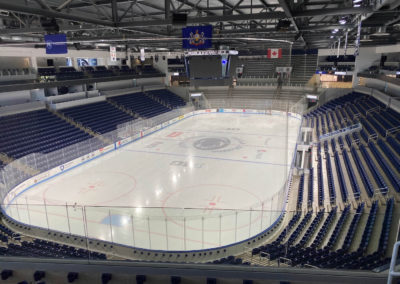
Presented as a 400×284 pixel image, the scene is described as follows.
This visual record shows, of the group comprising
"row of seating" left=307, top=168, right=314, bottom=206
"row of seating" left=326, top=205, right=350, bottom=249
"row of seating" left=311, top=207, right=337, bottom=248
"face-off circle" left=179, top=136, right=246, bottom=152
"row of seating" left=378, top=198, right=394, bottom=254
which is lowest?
"face-off circle" left=179, top=136, right=246, bottom=152

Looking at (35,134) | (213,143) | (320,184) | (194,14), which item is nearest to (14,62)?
(35,134)

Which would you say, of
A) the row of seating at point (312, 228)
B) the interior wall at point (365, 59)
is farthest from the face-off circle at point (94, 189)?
the interior wall at point (365, 59)

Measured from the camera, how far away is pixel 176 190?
1360 centimetres

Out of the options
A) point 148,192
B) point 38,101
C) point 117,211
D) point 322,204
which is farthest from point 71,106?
point 322,204

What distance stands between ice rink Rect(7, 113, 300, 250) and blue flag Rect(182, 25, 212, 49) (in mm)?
6104

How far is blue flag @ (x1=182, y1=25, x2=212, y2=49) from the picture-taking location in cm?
1079

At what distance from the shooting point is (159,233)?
27.1ft

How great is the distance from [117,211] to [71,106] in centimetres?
1935

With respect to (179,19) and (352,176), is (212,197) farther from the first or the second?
(179,19)

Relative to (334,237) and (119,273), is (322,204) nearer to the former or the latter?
(334,237)

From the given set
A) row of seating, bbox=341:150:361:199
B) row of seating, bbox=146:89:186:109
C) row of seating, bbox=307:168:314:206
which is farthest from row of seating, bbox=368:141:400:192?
row of seating, bbox=146:89:186:109

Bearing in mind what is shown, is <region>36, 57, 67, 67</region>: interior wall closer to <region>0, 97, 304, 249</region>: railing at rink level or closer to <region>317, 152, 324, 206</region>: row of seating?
<region>0, 97, 304, 249</region>: railing at rink level

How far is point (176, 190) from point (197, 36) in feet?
22.4

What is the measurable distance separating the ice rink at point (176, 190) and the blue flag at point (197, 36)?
20.0 feet
